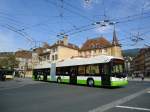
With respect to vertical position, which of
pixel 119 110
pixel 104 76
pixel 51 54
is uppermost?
pixel 51 54

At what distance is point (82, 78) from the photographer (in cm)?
2873

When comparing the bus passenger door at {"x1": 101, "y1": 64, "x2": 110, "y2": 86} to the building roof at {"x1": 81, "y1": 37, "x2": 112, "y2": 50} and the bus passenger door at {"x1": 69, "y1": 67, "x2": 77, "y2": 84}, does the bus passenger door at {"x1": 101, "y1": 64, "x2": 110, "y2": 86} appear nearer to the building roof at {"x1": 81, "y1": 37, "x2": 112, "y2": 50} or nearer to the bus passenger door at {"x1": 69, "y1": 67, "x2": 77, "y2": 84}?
the bus passenger door at {"x1": 69, "y1": 67, "x2": 77, "y2": 84}

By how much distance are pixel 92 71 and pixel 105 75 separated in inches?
97.4

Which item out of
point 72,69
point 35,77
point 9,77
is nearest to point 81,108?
point 72,69

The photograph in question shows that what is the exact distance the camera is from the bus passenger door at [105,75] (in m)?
25.1

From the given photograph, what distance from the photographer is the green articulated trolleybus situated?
2503cm

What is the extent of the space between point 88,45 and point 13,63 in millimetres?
28313

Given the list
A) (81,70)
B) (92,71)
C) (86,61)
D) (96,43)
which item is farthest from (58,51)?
(92,71)

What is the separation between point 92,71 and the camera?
2750cm

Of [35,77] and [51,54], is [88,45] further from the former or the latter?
[35,77]

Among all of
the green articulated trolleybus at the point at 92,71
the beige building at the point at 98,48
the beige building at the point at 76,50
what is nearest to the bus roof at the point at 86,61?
the green articulated trolleybus at the point at 92,71

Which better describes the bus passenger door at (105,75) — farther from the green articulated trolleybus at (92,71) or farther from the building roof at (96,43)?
the building roof at (96,43)

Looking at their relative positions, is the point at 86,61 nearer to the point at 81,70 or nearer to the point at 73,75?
the point at 81,70

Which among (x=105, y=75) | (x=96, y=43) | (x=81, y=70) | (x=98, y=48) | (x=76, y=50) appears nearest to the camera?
(x=105, y=75)
